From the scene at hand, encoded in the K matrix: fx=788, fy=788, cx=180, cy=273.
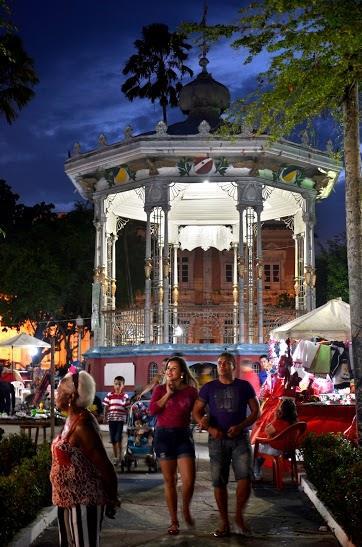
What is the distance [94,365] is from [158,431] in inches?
623

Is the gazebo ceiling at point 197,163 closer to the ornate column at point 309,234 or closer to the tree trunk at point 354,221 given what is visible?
the ornate column at point 309,234

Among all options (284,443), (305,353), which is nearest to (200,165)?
(305,353)

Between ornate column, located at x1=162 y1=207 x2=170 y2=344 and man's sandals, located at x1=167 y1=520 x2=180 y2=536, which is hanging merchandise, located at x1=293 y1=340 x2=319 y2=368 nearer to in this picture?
ornate column, located at x1=162 y1=207 x2=170 y2=344

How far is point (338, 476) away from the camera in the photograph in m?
7.57

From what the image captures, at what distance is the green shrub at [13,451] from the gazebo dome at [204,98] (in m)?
17.5

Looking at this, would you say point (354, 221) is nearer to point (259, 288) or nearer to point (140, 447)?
point (140, 447)

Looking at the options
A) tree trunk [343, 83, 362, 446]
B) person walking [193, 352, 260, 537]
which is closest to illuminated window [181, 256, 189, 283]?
tree trunk [343, 83, 362, 446]

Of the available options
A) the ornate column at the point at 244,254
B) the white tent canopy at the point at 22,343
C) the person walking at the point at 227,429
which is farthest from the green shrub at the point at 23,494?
the white tent canopy at the point at 22,343

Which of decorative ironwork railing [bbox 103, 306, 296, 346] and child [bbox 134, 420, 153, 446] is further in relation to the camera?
decorative ironwork railing [bbox 103, 306, 296, 346]

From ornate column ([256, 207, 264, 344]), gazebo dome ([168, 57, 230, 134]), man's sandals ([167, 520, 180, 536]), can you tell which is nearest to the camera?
man's sandals ([167, 520, 180, 536])

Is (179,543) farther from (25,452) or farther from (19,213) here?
(19,213)

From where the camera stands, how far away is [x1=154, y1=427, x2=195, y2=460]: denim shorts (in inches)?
331

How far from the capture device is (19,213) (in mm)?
46250

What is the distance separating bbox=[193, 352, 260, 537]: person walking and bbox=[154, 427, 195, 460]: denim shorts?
0.81 ft
